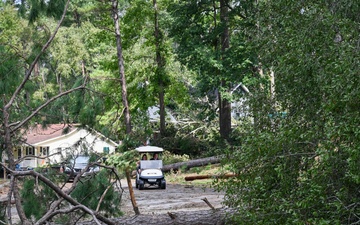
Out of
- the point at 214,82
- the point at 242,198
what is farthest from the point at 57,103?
the point at 214,82

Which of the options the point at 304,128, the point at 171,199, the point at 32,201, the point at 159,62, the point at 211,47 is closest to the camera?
the point at 304,128

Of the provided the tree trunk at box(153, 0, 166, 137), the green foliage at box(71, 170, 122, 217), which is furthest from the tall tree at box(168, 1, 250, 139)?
the green foliage at box(71, 170, 122, 217)

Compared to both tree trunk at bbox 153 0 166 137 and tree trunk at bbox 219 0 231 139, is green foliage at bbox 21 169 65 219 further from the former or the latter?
Result: tree trunk at bbox 153 0 166 137

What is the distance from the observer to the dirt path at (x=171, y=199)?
1806cm

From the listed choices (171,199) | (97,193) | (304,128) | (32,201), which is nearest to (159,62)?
(171,199)

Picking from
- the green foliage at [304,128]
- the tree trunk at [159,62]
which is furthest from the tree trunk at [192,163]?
the green foliage at [304,128]

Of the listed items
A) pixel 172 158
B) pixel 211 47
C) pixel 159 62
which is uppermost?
pixel 211 47

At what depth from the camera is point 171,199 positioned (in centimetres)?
2108

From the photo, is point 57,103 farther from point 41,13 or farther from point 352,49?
point 352,49

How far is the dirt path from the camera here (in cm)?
1806

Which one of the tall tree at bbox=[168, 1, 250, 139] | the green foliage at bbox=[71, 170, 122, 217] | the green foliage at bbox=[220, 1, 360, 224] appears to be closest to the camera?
the green foliage at bbox=[220, 1, 360, 224]

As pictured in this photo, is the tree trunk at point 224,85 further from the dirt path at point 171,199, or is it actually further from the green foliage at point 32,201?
the green foliage at point 32,201

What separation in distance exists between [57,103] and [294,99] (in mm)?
4364

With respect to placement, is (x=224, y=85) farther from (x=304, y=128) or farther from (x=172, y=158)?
(x=304, y=128)
